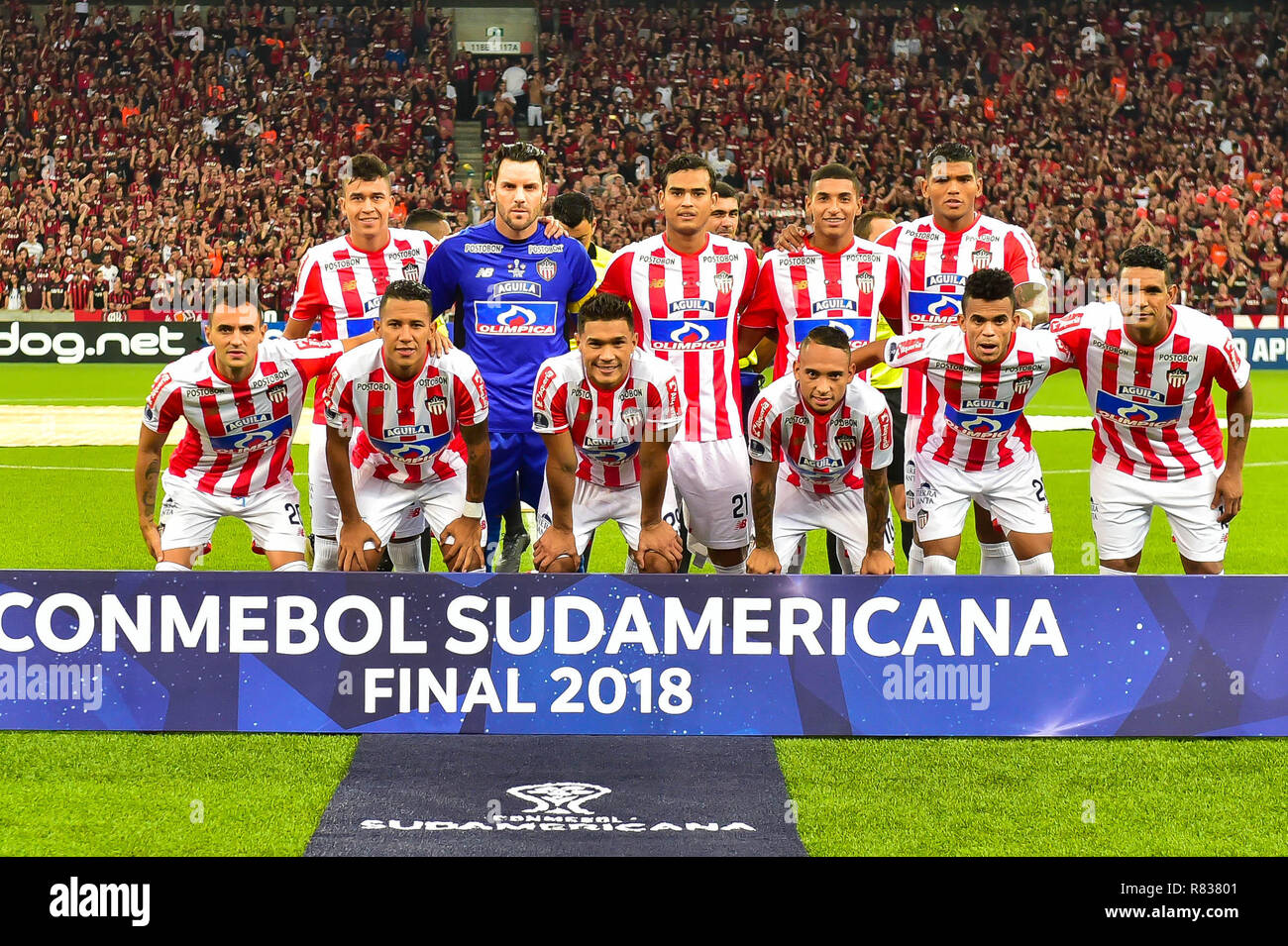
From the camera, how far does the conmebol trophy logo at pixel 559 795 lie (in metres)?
4.44

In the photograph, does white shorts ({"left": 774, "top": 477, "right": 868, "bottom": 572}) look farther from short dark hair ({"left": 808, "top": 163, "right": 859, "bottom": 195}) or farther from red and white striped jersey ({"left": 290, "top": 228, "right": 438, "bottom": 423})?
red and white striped jersey ({"left": 290, "top": 228, "right": 438, "bottom": 423})

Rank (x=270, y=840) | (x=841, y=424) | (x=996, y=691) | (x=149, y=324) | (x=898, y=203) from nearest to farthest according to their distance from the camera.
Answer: (x=270, y=840) < (x=996, y=691) < (x=841, y=424) < (x=149, y=324) < (x=898, y=203)

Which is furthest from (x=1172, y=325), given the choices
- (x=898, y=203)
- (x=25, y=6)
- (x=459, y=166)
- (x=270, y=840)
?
(x=25, y=6)

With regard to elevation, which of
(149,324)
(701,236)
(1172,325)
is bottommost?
(149,324)

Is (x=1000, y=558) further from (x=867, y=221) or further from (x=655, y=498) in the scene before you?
(x=867, y=221)

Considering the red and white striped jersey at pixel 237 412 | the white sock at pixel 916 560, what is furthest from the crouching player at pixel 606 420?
the white sock at pixel 916 560

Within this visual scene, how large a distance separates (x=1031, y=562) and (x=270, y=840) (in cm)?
361

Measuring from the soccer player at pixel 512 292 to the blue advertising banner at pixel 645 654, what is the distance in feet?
5.23

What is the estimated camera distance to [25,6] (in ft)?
98.2

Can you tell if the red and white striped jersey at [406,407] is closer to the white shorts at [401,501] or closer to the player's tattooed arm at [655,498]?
the white shorts at [401,501]

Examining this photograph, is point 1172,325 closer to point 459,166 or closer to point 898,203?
point 898,203

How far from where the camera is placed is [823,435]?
19.8ft

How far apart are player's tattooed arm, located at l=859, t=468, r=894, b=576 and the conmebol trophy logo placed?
172cm

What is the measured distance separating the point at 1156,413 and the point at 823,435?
151 centimetres
